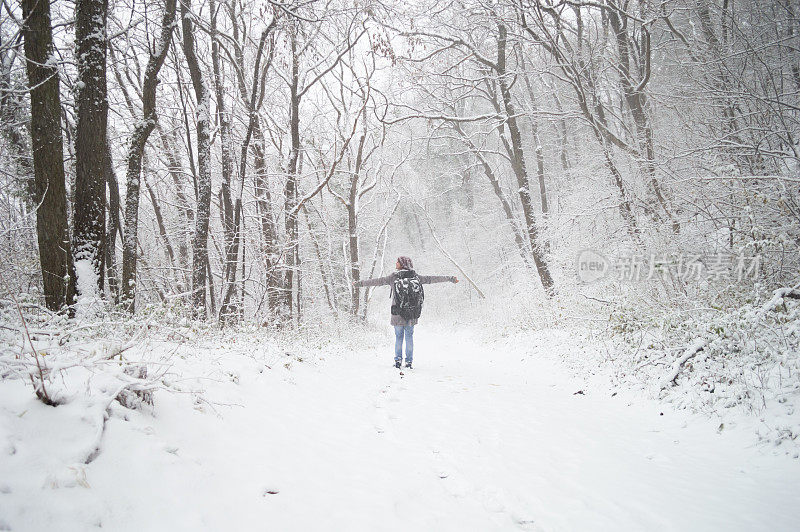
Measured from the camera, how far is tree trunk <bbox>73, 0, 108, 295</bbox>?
5234 millimetres

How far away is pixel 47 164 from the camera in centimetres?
486

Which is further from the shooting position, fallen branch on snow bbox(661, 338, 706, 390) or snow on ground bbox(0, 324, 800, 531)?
fallen branch on snow bbox(661, 338, 706, 390)

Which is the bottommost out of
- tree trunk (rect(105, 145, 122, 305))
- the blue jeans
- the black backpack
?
the blue jeans

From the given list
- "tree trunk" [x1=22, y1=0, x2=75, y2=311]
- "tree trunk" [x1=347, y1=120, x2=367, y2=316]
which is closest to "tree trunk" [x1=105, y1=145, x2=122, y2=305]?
"tree trunk" [x1=22, y1=0, x2=75, y2=311]

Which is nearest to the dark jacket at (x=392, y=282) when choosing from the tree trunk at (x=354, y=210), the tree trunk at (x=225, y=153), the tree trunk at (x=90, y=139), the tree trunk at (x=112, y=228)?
the tree trunk at (x=225, y=153)

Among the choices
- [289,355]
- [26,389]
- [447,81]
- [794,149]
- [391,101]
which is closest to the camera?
[26,389]

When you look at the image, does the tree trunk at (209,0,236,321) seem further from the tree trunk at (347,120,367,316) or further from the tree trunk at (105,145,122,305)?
the tree trunk at (347,120,367,316)

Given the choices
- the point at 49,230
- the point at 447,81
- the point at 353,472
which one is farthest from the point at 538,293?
the point at 49,230

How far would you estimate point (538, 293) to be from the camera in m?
13.4

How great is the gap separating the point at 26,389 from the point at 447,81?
12364 mm

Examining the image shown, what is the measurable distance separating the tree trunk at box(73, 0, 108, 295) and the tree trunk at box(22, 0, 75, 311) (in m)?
0.28

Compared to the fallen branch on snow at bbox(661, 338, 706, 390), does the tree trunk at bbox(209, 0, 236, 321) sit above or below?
above

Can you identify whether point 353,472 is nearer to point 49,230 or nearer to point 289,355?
point 289,355

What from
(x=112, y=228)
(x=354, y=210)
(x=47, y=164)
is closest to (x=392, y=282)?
(x=47, y=164)
